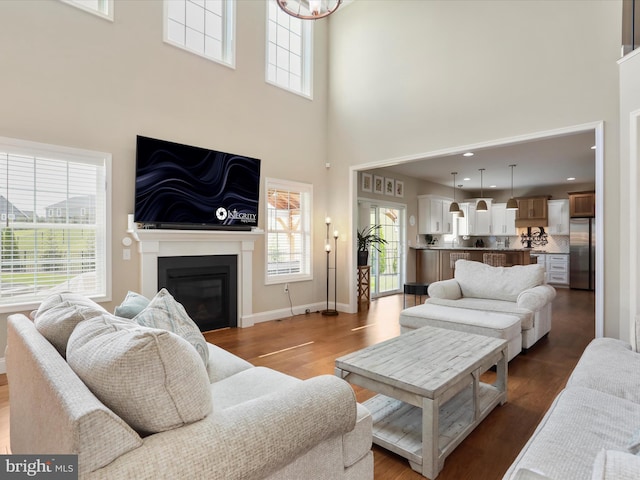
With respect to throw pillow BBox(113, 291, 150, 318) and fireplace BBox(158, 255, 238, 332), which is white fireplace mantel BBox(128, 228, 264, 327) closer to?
fireplace BBox(158, 255, 238, 332)

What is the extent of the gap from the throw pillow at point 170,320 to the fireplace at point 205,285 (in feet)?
8.46

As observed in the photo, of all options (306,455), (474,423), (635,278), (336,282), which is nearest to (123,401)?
(306,455)

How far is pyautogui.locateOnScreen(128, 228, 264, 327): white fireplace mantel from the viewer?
13.3 feet

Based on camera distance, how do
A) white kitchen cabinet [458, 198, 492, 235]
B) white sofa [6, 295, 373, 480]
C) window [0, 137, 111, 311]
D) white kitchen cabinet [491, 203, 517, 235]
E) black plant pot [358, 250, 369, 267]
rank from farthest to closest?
white kitchen cabinet [458, 198, 492, 235], white kitchen cabinet [491, 203, 517, 235], black plant pot [358, 250, 369, 267], window [0, 137, 111, 311], white sofa [6, 295, 373, 480]

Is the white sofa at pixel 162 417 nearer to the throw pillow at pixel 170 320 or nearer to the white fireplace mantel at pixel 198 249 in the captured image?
the throw pillow at pixel 170 320

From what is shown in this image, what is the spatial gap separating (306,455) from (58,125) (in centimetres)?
394

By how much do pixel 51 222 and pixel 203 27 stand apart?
3155mm

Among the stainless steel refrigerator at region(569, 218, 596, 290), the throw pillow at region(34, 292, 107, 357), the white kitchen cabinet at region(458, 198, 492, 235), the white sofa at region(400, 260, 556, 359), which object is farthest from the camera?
the white kitchen cabinet at region(458, 198, 492, 235)

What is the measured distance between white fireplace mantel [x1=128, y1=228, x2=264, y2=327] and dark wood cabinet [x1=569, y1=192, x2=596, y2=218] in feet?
27.7

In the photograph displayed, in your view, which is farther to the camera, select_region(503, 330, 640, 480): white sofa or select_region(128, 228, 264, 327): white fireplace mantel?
select_region(128, 228, 264, 327): white fireplace mantel

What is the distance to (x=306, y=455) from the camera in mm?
1281

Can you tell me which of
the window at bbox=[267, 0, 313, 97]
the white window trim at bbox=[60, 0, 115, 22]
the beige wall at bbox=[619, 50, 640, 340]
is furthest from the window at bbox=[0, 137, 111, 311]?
the beige wall at bbox=[619, 50, 640, 340]

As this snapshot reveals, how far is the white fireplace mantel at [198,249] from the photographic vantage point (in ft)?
13.3

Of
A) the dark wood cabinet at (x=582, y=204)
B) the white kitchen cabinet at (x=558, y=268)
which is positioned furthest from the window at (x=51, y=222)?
the dark wood cabinet at (x=582, y=204)
